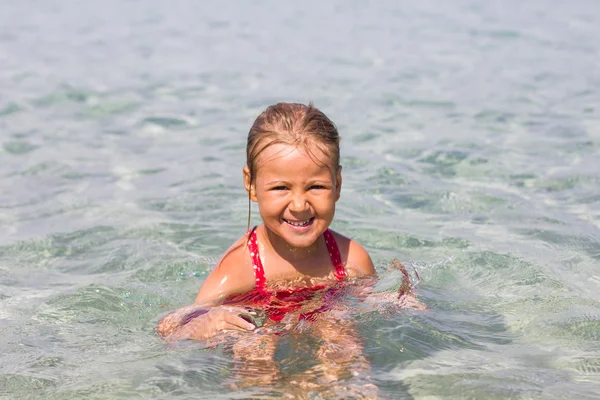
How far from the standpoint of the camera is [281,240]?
443cm

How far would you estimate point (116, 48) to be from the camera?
1247 cm

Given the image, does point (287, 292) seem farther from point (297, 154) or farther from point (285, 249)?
point (297, 154)

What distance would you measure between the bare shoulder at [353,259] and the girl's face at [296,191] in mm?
434

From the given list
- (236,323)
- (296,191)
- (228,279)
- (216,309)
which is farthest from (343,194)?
(236,323)

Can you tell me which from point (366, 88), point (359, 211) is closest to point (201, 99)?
point (366, 88)

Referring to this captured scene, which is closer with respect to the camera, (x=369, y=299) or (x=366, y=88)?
(x=369, y=299)

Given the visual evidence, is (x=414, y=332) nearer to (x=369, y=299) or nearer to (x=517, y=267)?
(x=369, y=299)

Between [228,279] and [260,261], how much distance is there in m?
0.20

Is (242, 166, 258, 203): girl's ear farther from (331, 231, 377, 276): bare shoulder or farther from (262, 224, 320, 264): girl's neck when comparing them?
(331, 231, 377, 276): bare shoulder

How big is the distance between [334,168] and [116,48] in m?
9.09

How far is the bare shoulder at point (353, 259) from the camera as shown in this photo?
4516mm

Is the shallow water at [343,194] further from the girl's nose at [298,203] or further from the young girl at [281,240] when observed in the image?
the girl's nose at [298,203]

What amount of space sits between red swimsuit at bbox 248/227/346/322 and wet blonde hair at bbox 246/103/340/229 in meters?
0.53

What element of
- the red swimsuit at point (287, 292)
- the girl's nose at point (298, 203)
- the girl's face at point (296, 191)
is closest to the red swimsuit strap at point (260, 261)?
the red swimsuit at point (287, 292)
